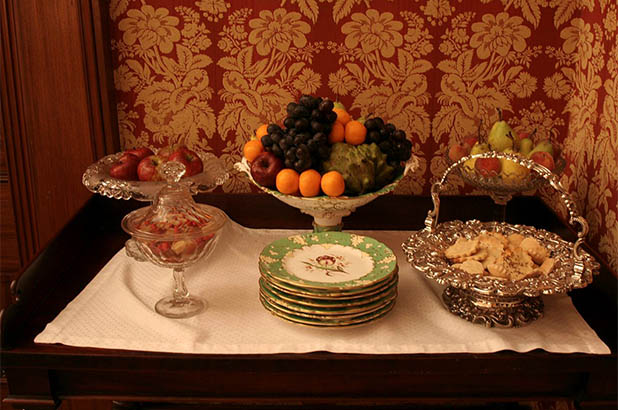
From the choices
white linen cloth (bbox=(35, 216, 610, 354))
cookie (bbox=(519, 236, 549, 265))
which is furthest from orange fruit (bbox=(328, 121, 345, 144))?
cookie (bbox=(519, 236, 549, 265))

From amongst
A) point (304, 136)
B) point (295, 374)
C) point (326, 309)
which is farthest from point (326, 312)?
point (304, 136)

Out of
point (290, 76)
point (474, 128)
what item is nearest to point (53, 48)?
point (290, 76)

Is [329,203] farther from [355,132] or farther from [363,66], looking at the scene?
[363,66]

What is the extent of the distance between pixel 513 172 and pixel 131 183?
32.5 inches

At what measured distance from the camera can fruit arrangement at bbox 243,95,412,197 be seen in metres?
1.21

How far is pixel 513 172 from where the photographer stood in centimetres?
126

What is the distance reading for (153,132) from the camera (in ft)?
5.32

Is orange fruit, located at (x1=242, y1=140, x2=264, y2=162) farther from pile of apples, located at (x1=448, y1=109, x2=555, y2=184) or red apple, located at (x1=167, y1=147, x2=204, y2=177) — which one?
pile of apples, located at (x1=448, y1=109, x2=555, y2=184)

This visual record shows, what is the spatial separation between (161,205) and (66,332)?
28cm

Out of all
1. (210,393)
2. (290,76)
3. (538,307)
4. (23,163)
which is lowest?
(210,393)

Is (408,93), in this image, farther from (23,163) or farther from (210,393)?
(23,163)

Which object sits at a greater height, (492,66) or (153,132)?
(492,66)

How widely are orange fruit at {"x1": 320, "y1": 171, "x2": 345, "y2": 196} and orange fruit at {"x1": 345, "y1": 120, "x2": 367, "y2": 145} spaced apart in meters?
0.11

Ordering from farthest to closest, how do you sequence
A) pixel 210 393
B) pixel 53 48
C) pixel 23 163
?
pixel 23 163 → pixel 53 48 → pixel 210 393
